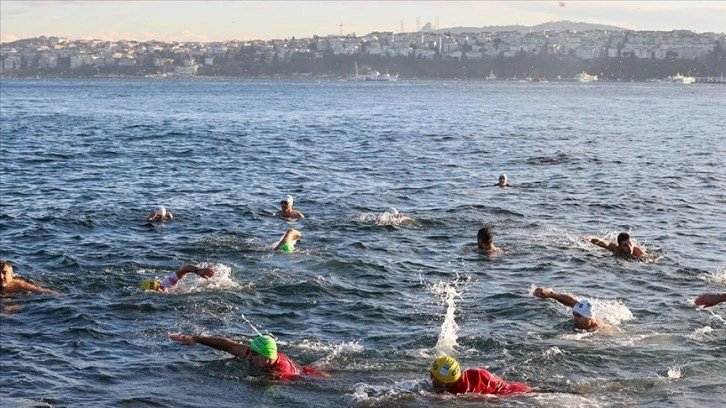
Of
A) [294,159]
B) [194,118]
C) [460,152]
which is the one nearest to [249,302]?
[294,159]

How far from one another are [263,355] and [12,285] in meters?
6.74

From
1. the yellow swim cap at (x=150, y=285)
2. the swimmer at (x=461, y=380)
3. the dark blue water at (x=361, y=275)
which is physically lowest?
the dark blue water at (x=361, y=275)

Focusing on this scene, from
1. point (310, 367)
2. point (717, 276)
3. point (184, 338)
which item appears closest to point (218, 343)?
point (184, 338)

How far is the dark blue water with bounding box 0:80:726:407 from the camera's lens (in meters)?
14.2

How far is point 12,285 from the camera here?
18562 millimetres

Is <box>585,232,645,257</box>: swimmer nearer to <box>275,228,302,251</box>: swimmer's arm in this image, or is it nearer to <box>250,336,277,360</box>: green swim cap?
<box>275,228,302,251</box>: swimmer's arm

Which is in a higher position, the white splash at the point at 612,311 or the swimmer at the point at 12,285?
the swimmer at the point at 12,285

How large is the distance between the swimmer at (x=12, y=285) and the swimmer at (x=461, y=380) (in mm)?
8727

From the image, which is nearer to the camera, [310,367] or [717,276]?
[310,367]

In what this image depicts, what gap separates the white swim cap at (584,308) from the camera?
16.2 m

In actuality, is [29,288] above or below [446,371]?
below

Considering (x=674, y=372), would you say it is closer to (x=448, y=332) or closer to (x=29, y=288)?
(x=448, y=332)

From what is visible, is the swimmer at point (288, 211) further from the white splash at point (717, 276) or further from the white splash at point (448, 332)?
the white splash at point (717, 276)

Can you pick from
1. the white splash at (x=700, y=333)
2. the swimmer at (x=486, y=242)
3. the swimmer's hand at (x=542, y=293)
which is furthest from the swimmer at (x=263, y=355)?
the swimmer at (x=486, y=242)
